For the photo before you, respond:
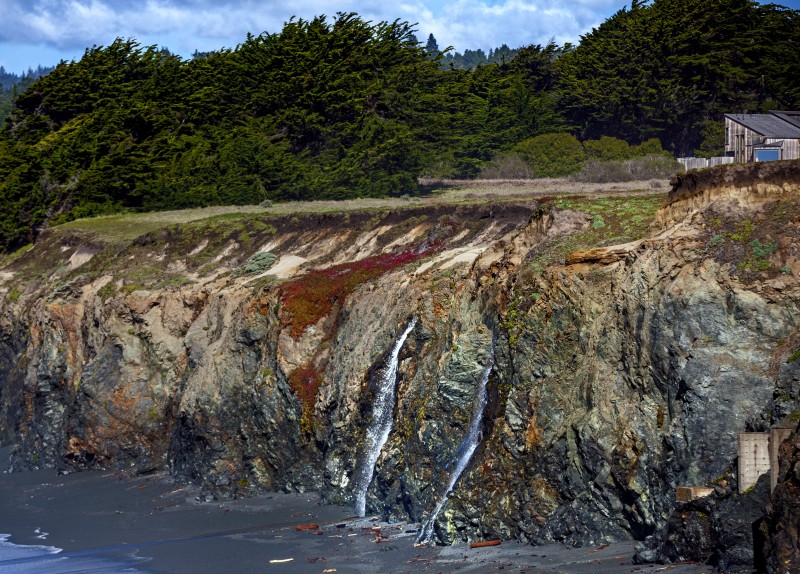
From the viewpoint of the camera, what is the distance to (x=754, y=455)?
73.5 ft

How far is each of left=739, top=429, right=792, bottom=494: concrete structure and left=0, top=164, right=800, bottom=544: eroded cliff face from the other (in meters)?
0.75

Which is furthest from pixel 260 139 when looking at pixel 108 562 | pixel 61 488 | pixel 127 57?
pixel 108 562

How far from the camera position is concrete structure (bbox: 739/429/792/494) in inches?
874

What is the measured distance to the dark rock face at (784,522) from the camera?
65.6 ft

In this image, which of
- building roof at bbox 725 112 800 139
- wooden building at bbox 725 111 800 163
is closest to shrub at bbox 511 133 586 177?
wooden building at bbox 725 111 800 163

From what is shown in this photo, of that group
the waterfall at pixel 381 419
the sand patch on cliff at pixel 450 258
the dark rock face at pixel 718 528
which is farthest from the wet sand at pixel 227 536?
the sand patch on cliff at pixel 450 258

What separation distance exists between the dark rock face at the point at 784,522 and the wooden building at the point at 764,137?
84.3ft

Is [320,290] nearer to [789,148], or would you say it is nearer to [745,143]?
[789,148]

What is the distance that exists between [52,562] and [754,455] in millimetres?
17247

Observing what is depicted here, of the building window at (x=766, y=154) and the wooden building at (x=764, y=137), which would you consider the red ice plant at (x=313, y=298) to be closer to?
the wooden building at (x=764, y=137)

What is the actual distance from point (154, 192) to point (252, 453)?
1282 inches

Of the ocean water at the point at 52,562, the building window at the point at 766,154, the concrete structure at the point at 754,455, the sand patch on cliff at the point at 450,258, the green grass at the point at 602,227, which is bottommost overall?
the ocean water at the point at 52,562

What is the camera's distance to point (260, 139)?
232ft

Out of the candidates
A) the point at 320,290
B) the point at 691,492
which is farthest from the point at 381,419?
the point at 691,492
